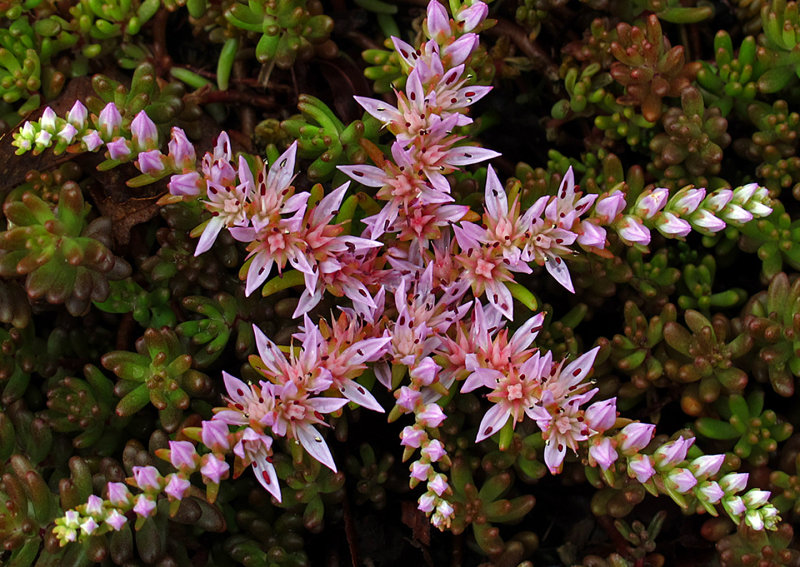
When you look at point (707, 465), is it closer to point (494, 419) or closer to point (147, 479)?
point (494, 419)

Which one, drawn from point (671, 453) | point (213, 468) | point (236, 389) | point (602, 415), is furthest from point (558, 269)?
point (213, 468)

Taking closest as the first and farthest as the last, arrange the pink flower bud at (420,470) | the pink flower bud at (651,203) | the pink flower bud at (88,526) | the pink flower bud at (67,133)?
1. the pink flower bud at (88,526)
2. the pink flower bud at (420,470)
3. the pink flower bud at (67,133)
4. the pink flower bud at (651,203)

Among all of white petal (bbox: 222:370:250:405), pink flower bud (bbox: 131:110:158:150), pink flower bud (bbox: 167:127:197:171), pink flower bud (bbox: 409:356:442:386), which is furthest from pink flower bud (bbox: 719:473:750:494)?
pink flower bud (bbox: 131:110:158:150)

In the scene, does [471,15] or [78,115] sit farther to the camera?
[471,15]

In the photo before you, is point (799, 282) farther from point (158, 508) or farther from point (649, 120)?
point (158, 508)

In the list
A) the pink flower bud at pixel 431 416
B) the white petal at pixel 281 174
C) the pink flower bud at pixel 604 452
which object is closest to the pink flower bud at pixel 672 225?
the pink flower bud at pixel 604 452

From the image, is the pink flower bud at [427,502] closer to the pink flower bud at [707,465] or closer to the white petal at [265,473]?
the white petal at [265,473]
